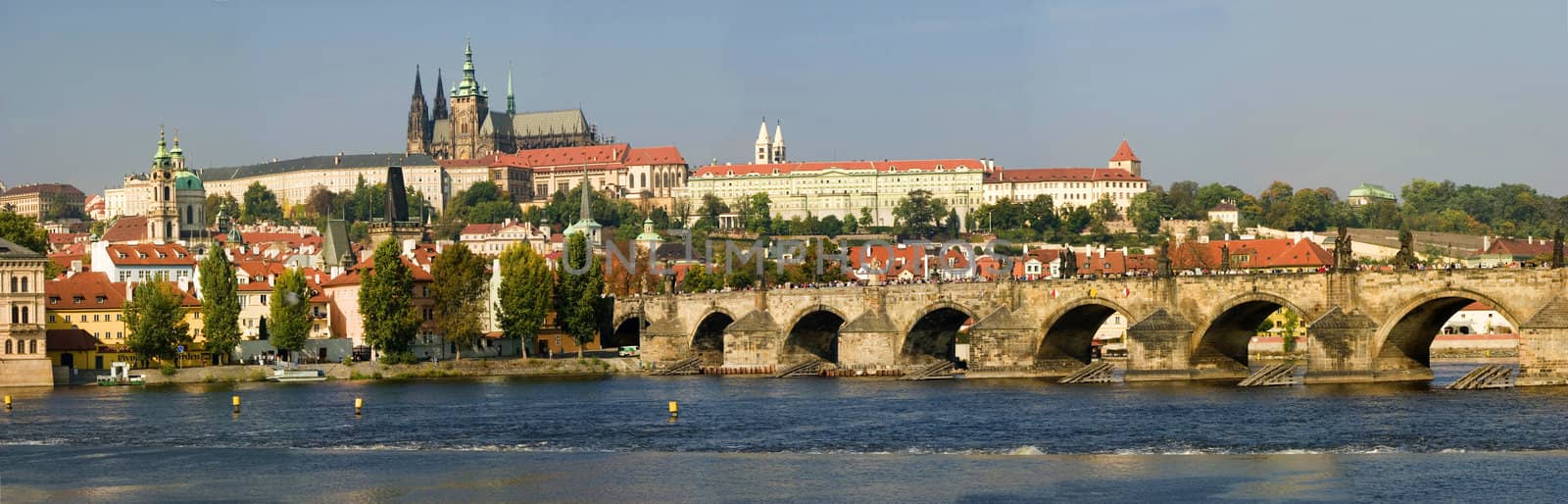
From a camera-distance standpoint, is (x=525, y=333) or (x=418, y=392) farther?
(x=525, y=333)

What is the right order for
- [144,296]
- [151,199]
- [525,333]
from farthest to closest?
[151,199], [525,333], [144,296]

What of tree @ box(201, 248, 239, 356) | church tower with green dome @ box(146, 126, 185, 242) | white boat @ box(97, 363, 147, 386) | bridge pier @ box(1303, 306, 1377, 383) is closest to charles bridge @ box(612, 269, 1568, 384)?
bridge pier @ box(1303, 306, 1377, 383)

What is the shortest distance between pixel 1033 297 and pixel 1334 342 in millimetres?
13253

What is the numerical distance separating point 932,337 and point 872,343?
2923 mm

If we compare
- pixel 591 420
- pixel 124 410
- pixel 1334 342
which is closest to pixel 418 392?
pixel 124 410

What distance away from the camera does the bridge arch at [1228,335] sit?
70250 millimetres

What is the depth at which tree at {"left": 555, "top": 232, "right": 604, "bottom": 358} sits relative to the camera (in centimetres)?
9781

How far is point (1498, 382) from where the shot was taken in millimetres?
65875

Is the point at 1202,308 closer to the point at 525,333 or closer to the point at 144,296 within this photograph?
the point at 525,333

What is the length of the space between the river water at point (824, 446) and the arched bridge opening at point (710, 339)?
63.2 feet

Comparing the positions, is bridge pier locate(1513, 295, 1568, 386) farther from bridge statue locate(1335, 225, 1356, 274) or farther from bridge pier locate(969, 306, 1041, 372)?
bridge pier locate(969, 306, 1041, 372)

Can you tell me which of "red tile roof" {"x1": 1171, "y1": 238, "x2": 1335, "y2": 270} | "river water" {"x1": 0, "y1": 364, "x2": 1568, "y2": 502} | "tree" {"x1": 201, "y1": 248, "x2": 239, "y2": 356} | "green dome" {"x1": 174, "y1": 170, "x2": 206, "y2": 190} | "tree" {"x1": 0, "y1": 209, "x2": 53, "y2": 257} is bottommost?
"river water" {"x1": 0, "y1": 364, "x2": 1568, "y2": 502}

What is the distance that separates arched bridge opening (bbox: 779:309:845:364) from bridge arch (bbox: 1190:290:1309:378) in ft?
A: 63.4

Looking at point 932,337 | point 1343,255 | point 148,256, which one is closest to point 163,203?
point 148,256
